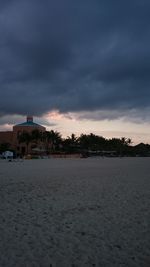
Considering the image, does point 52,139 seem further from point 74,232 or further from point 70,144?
point 74,232

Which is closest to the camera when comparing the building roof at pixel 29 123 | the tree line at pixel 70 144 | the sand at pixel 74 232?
the sand at pixel 74 232

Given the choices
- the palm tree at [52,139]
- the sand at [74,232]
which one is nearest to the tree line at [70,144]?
the palm tree at [52,139]

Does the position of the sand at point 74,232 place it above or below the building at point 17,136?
below

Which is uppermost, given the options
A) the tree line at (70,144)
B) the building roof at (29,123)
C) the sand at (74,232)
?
the building roof at (29,123)

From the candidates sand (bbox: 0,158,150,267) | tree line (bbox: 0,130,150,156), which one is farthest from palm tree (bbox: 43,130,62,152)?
sand (bbox: 0,158,150,267)

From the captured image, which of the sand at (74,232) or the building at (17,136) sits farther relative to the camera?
the building at (17,136)

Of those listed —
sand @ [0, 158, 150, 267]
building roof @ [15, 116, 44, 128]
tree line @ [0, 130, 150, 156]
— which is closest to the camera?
sand @ [0, 158, 150, 267]

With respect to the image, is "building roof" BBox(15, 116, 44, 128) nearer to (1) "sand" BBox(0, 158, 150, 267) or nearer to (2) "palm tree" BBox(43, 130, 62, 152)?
(2) "palm tree" BBox(43, 130, 62, 152)

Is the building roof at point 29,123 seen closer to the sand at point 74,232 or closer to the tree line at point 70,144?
the tree line at point 70,144

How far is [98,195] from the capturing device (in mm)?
11539

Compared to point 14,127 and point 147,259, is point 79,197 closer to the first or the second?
point 147,259

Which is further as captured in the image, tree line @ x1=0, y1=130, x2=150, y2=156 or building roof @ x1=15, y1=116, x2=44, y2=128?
A: building roof @ x1=15, y1=116, x2=44, y2=128

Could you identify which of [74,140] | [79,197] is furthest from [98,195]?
[74,140]

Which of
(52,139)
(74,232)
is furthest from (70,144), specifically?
(74,232)
